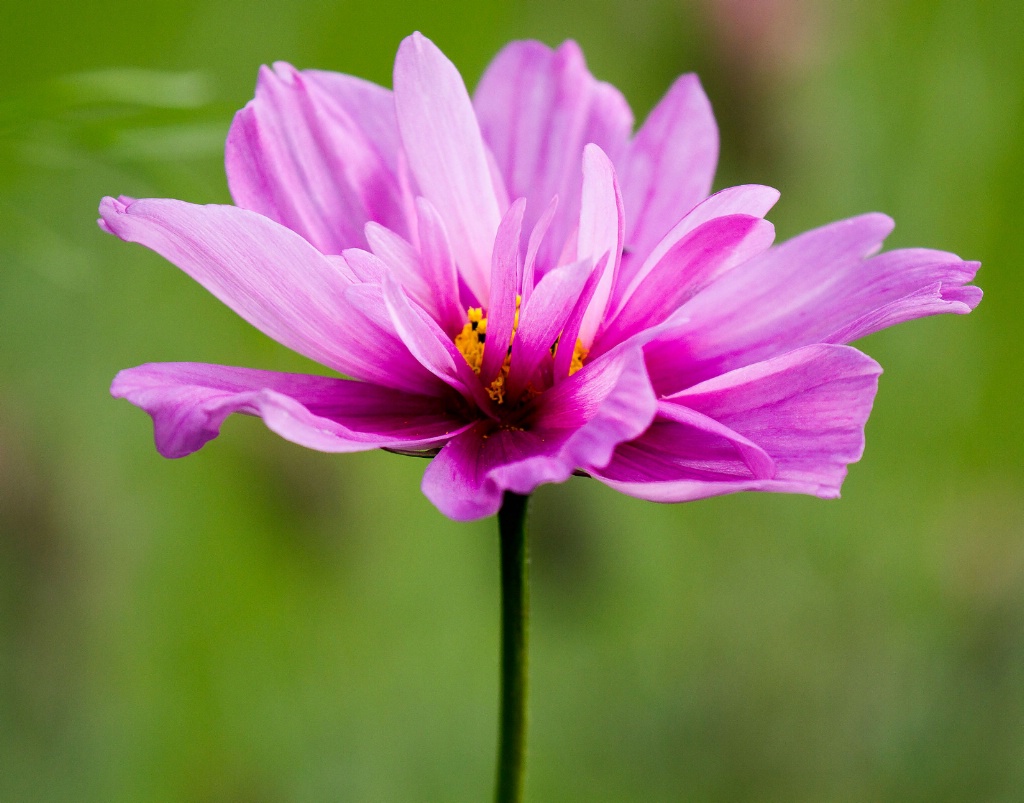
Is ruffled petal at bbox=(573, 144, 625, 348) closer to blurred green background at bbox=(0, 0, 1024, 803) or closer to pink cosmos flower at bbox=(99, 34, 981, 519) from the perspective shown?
pink cosmos flower at bbox=(99, 34, 981, 519)

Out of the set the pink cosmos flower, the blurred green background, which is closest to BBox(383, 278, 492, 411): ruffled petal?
the pink cosmos flower

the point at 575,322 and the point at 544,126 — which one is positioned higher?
the point at 544,126

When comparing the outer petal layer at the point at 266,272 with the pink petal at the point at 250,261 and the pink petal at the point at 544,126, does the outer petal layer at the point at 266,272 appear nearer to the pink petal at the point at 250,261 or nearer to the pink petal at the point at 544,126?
the pink petal at the point at 250,261

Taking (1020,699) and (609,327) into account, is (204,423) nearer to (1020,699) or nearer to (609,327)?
(609,327)

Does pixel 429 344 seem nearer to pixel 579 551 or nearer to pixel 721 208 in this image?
pixel 721 208

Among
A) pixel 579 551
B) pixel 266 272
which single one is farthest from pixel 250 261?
pixel 579 551

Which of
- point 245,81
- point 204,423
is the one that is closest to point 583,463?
point 204,423
